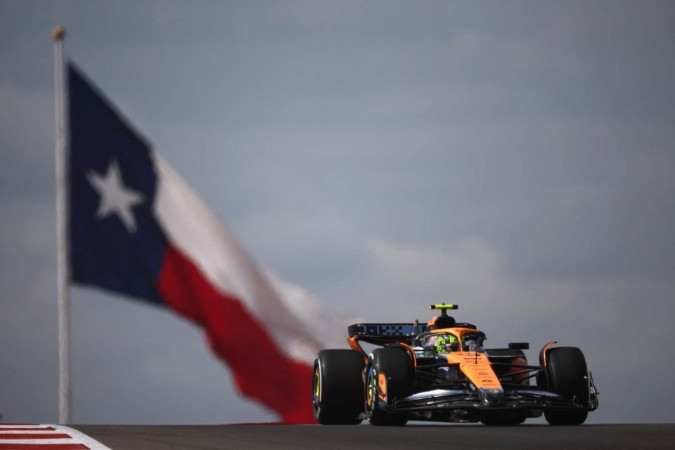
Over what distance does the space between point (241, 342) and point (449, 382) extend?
18.4 ft

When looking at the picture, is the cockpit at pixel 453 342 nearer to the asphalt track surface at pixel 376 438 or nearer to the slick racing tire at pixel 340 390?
the slick racing tire at pixel 340 390

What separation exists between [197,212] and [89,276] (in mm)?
2984

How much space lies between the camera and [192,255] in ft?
83.8

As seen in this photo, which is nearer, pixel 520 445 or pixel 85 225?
pixel 520 445

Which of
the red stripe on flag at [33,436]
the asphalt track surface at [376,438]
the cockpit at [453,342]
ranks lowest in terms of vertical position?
the asphalt track surface at [376,438]

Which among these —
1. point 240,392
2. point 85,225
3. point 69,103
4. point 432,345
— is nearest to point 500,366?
point 432,345

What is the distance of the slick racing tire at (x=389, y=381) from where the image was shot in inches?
772

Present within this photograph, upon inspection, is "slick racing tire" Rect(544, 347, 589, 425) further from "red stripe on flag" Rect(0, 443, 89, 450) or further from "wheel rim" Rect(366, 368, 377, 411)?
"red stripe on flag" Rect(0, 443, 89, 450)

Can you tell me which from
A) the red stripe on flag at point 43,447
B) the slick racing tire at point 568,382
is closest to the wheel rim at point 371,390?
the slick racing tire at point 568,382

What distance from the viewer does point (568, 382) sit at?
68.1ft

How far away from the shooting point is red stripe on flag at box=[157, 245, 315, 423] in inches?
955

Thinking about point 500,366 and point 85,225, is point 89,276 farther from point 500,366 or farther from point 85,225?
point 500,366

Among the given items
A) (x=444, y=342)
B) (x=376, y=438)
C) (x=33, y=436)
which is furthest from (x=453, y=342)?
(x=33, y=436)

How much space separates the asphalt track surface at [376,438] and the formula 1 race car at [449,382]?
1406 mm
